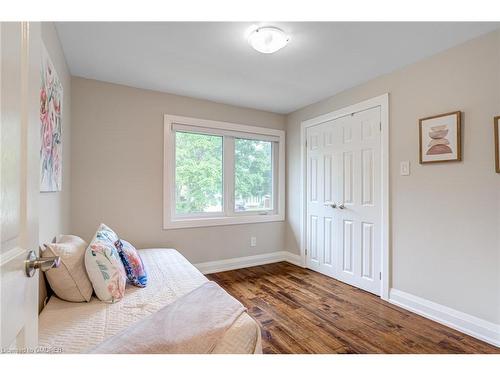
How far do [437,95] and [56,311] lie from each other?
3059mm

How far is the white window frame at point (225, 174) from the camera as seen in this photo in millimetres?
2951

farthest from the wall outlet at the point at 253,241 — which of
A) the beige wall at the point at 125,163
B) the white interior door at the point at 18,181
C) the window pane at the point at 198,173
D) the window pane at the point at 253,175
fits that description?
the white interior door at the point at 18,181

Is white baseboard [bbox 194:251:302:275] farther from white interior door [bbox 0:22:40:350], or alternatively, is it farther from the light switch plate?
white interior door [bbox 0:22:40:350]

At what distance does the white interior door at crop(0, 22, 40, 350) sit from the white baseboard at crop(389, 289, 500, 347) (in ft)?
8.58

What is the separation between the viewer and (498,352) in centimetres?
163

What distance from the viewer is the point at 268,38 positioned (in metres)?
1.78

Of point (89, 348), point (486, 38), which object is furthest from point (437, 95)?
point (89, 348)

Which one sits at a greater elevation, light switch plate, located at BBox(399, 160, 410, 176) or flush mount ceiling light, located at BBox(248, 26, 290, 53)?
flush mount ceiling light, located at BBox(248, 26, 290, 53)

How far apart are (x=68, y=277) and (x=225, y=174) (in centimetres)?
219

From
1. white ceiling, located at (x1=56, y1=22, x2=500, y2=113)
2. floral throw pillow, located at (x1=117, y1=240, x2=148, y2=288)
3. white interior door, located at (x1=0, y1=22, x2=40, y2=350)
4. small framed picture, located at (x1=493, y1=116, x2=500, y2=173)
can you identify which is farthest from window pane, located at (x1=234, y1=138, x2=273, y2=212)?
white interior door, located at (x1=0, y1=22, x2=40, y2=350)

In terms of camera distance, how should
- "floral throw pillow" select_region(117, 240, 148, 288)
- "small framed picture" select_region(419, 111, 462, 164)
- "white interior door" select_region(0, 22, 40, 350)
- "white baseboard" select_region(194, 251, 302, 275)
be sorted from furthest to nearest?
Result: "white baseboard" select_region(194, 251, 302, 275) < "small framed picture" select_region(419, 111, 462, 164) < "floral throw pillow" select_region(117, 240, 148, 288) < "white interior door" select_region(0, 22, 40, 350)

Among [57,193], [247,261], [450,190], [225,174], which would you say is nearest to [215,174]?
[225,174]

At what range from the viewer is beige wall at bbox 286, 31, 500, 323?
1.78 metres
